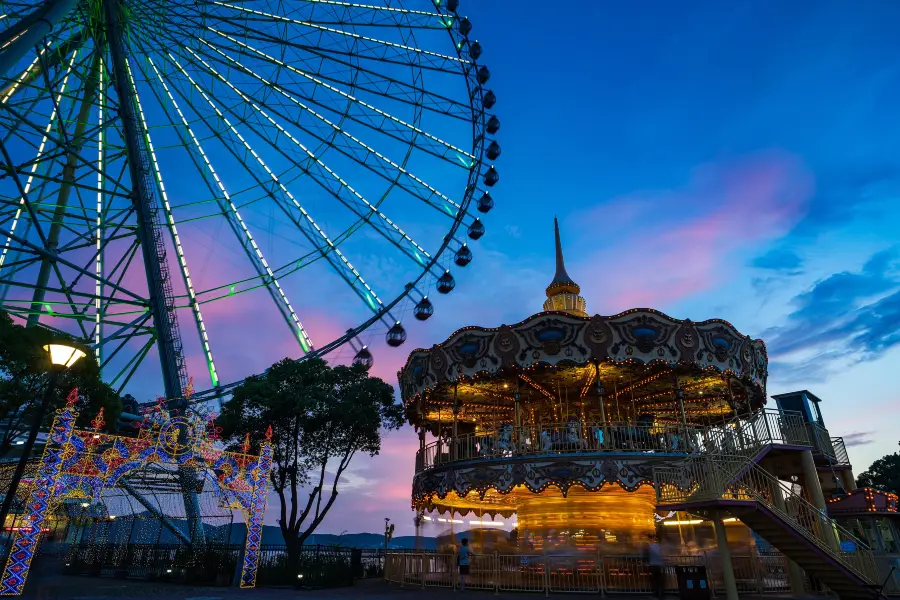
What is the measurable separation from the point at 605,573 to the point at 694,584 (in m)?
2.59

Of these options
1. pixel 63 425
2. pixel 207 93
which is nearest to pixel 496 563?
pixel 63 425

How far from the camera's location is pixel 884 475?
44.5 meters

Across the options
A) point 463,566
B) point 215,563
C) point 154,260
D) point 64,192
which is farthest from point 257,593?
point 64,192

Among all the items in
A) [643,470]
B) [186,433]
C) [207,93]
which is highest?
[207,93]

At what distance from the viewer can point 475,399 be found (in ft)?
74.7

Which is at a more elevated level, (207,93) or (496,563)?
(207,93)

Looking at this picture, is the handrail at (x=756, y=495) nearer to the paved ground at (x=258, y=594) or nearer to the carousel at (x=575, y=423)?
the paved ground at (x=258, y=594)

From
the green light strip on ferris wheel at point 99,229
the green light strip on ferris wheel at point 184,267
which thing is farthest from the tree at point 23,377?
the green light strip on ferris wheel at point 184,267

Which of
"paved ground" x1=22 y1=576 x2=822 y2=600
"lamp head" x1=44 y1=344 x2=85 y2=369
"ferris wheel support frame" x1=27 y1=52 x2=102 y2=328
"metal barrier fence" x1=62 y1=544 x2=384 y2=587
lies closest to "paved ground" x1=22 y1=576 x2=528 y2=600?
"paved ground" x1=22 y1=576 x2=822 y2=600

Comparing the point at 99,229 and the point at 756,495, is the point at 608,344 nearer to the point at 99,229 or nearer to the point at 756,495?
the point at 756,495

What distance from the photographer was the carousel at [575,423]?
16.2 meters

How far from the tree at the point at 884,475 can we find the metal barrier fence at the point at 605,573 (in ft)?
120

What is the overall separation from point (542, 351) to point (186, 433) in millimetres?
10623

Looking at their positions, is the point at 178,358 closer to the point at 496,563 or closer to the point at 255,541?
the point at 255,541
